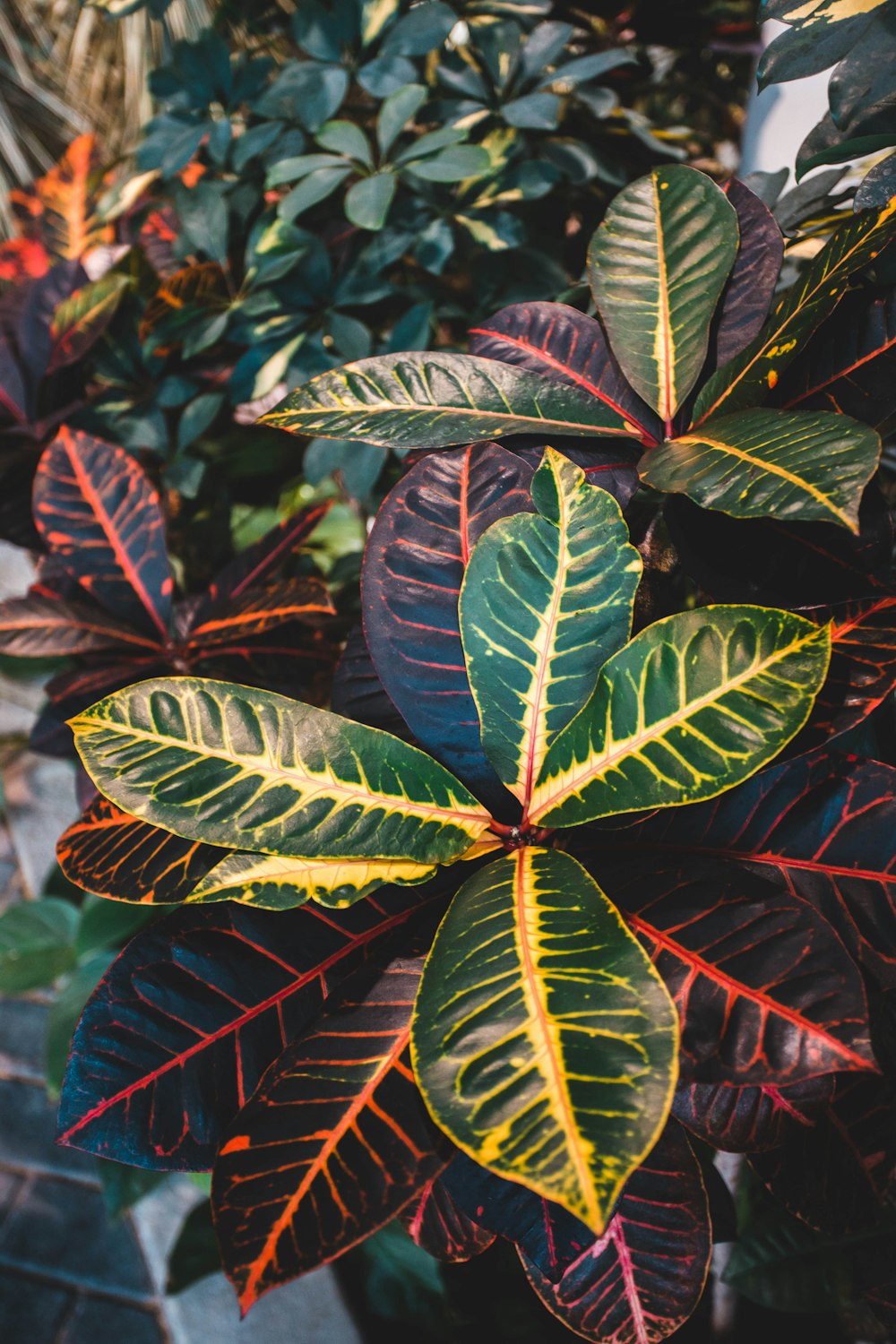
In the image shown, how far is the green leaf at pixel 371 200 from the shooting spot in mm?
836

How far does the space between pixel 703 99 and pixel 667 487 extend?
3.85 feet

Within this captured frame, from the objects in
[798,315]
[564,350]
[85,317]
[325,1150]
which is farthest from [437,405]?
[85,317]

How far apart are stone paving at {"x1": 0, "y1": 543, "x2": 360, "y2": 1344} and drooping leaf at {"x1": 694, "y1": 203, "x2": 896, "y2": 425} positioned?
1.41m

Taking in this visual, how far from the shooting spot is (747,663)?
1.54 feet

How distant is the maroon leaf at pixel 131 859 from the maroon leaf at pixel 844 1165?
40 cm

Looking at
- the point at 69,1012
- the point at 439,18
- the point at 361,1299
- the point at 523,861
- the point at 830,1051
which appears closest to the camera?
the point at 830,1051

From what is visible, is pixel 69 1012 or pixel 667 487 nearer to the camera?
pixel 667 487

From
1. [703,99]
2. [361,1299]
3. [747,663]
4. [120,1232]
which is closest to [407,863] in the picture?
[747,663]

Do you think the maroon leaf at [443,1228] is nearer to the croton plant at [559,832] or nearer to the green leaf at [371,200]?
the croton plant at [559,832]

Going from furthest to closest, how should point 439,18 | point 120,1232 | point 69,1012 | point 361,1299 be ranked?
point 120,1232 < point 361,1299 < point 69,1012 < point 439,18

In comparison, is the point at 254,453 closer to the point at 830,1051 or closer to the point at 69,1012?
the point at 69,1012

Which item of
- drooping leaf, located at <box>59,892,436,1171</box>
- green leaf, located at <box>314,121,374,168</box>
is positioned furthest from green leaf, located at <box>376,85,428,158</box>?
drooping leaf, located at <box>59,892,436,1171</box>

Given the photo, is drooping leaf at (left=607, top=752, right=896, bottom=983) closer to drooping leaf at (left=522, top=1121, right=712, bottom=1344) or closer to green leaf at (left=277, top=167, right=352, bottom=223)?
drooping leaf at (left=522, top=1121, right=712, bottom=1344)

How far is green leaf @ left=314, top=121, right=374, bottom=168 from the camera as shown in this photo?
879mm
